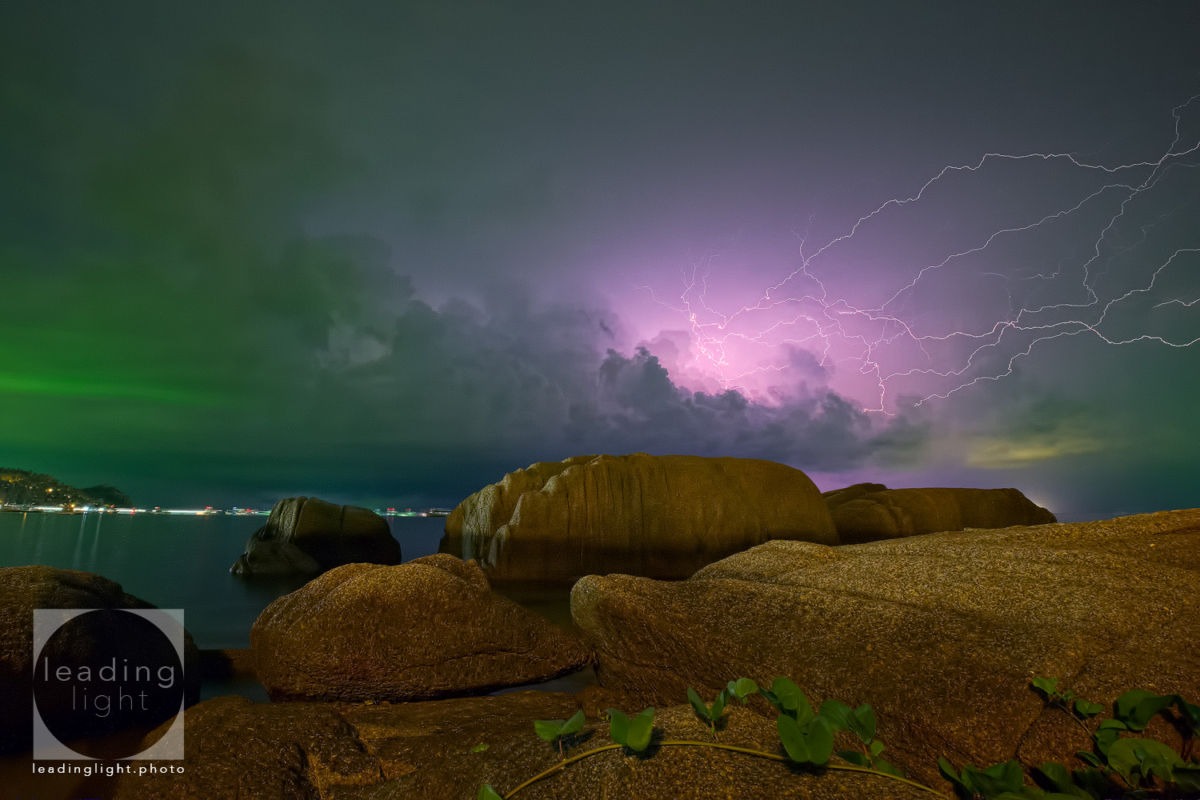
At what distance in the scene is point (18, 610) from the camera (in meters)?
4.68

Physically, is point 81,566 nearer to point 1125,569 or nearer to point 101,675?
point 101,675

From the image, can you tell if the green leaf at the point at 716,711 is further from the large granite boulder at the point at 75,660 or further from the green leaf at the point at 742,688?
the large granite boulder at the point at 75,660

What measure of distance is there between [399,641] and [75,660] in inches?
103

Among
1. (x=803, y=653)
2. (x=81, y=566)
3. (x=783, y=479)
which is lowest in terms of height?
(x=81, y=566)

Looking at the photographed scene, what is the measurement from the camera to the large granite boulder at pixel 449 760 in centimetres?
162

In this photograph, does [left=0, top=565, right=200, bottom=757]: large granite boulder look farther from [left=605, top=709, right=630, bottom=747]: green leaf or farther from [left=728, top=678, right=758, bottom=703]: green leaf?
[left=728, top=678, right=758, bottom=703]: green leaf

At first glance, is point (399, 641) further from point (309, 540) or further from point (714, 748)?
point (309, 540)

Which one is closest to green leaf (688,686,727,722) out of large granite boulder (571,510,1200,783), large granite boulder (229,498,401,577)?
large granite boulder (571,510,1200,783)

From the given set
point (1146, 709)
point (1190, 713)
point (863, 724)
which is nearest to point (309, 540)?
point (863, 724)

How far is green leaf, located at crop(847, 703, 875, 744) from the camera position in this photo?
1.90 meters

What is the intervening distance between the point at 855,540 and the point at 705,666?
18.8m

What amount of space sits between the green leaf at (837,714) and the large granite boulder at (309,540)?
678 inches

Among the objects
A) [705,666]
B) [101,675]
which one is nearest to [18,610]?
[101,675]

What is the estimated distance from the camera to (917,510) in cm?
2131
